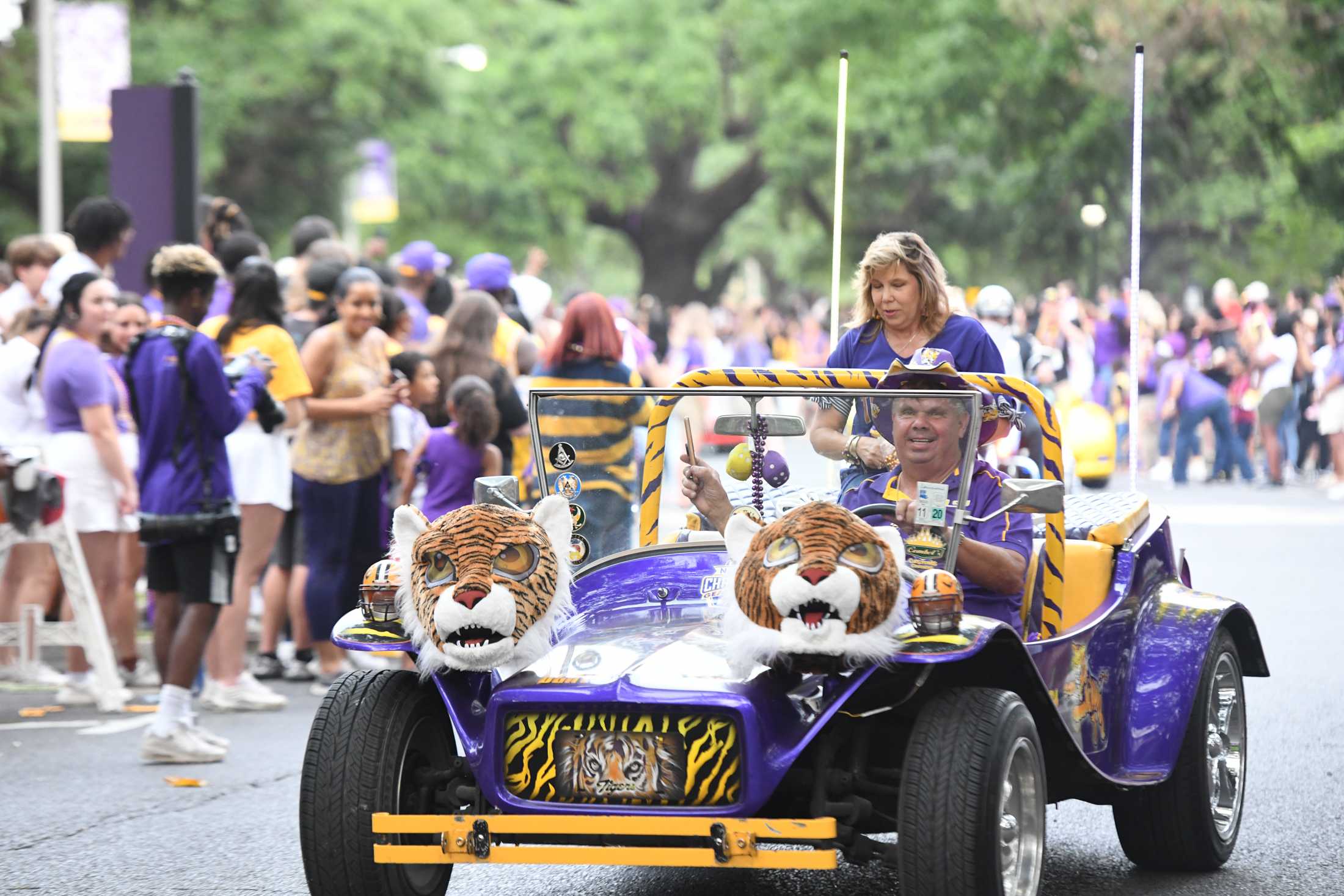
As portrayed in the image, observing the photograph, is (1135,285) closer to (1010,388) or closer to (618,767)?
(1010,388)

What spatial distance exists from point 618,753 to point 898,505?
1084 millimetres

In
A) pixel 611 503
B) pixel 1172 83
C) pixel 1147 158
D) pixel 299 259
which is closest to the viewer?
pixel 611 503

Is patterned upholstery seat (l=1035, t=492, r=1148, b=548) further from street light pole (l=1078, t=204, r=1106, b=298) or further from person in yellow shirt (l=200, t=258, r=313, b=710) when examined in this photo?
street light pole (l=1078, t=204, r=1106, b=298)

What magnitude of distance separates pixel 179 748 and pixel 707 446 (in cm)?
297

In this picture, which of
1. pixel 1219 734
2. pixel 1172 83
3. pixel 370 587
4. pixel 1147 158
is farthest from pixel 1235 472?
pixel 370 587

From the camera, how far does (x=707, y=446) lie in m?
5.86

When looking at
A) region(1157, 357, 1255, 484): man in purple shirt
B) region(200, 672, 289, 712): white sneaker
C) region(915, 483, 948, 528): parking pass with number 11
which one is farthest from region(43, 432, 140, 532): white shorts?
region(1157, 357, 1255, 484): man in purple shirt

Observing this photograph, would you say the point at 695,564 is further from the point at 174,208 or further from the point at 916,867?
the point at 174,208

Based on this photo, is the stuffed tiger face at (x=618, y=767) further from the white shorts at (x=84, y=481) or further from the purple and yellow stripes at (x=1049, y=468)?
the white shorts at (x=84, y=481)

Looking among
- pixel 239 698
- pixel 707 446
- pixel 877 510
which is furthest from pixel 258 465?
pixel 877 510

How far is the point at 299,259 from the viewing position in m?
11.5

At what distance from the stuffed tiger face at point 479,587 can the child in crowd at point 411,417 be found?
4.55m

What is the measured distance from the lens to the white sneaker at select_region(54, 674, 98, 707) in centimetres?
934

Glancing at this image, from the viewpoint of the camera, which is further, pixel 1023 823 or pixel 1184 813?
pixel 1184 813
